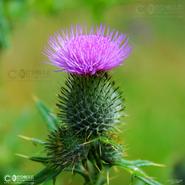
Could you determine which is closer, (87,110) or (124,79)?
(87,110)

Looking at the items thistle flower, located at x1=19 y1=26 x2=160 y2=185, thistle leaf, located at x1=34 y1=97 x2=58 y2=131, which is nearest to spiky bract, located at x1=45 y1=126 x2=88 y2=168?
thistle flower, located at x1=19 y1=26 x2=160 y2=185

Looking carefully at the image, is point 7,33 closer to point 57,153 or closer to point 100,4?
point 100,4

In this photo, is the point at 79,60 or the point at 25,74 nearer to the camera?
the point at 79,60

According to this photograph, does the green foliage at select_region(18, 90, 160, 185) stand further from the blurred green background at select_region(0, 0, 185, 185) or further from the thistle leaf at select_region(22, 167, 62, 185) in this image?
the blurred green background at select_region(0, 0, 185, 185)

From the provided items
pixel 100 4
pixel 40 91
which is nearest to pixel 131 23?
pixel 40 91

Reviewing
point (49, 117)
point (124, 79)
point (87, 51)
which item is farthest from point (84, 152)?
point (124, 79)

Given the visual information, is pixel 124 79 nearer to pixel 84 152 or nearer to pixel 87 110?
pixel 87 110

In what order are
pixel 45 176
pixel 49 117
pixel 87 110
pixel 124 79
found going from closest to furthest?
pixel 45 176 < pixel 87 110 < pixel 49 117 < pixel 124 79
